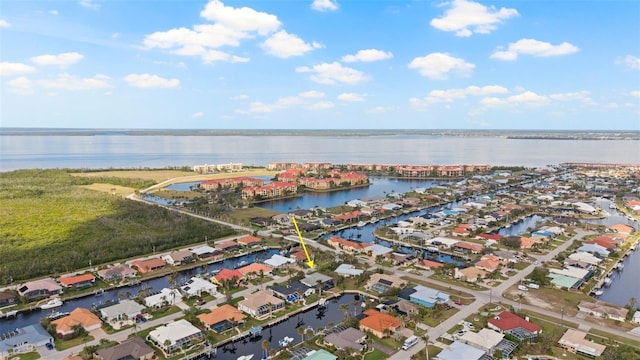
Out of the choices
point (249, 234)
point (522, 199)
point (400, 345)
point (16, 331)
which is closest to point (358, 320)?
point (400, 345)

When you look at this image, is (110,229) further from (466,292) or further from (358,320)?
(466,292)

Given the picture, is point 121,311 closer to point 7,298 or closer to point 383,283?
point 7,298

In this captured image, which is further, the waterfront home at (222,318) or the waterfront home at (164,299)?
the waterfront home at (164,299)

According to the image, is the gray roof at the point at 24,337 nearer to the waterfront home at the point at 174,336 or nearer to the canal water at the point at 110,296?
the canal water at the point at 110,296

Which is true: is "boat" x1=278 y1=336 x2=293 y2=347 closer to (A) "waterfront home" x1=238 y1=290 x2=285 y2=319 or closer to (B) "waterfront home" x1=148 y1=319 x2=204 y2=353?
(A) "waterfront home" x1=238 y1=290 x2=285 y2=319

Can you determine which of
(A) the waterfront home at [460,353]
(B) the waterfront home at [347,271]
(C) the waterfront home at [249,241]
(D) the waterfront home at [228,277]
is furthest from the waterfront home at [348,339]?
(C) the waterfront home at [249,241]

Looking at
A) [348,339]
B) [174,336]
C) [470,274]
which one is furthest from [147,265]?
[470,274]
